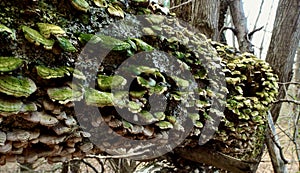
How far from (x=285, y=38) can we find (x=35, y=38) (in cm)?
177

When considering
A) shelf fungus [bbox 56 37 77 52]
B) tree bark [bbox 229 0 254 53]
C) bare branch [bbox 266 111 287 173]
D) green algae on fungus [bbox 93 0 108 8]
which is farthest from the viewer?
tree bark [bbox 229 0 254 53]

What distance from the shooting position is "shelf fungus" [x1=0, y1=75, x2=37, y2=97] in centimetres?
44

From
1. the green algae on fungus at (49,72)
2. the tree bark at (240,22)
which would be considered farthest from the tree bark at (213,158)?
the tree bark at (240,22)

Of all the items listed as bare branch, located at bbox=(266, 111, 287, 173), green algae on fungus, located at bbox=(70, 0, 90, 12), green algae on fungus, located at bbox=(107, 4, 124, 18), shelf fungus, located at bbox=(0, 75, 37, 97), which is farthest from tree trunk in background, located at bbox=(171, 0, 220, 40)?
shelf fungus, located at bbox=(0, 75, 37, 97)

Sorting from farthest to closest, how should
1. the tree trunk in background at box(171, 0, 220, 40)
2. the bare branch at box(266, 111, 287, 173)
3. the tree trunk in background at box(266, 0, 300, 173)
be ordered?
the tree trunk in background at box(266, 0, 300, 173) < the bare branch at box(266, 111, 287, 173) < the tree trunk in background at box(171, 0, 220, 40)

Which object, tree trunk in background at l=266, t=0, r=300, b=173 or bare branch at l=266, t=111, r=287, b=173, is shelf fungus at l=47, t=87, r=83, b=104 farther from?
tree trunk in background at l=266, t=0, r=300, b=173

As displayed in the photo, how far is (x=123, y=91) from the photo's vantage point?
60 cm

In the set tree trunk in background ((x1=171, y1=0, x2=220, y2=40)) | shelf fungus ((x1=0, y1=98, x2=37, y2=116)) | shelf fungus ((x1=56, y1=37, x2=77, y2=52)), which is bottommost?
shelf fungus ((x1=0, y1=98, x2=37, y2=116))

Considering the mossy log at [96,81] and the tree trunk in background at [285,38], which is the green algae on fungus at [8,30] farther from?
the tree trunk in background at [285,38]

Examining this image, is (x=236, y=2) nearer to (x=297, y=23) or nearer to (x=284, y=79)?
(x=297, y=23)

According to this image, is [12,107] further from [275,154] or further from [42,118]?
[275,154]

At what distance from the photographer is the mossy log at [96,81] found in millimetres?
501

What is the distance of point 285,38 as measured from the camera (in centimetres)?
183

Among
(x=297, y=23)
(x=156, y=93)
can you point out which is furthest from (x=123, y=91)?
(x=297, y=23)
